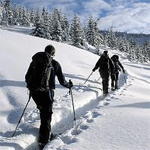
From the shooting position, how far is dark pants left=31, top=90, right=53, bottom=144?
14.1 ft

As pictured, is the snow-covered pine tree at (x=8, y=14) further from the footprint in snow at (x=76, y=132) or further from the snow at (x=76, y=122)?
the footprint in snow at (x=76, y=132)

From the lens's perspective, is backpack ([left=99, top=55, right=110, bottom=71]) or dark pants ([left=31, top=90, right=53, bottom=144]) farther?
backpack ([left=99, top=55, right=110, bottom=71])

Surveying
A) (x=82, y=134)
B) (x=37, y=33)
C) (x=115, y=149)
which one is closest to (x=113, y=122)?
(x=82, y=134)

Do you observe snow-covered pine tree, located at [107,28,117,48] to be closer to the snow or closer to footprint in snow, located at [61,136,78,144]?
the snow

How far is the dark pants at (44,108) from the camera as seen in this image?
169 inches

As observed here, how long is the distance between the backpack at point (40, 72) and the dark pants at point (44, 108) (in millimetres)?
155

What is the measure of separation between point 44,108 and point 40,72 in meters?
0.81

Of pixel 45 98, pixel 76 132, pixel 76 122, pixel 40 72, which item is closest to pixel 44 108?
pixel 45 98

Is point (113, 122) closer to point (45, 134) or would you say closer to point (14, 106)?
A: point (45, 134)

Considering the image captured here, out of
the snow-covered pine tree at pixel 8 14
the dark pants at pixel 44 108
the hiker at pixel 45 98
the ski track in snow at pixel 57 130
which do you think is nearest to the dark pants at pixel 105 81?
the ski track in snow at pixel 57 130

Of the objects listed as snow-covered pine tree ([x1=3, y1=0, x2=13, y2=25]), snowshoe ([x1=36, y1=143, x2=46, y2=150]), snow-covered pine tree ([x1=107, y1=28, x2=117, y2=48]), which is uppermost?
snow-covered pine tree ([x1=3, y1=0, x2=13, y2=25])

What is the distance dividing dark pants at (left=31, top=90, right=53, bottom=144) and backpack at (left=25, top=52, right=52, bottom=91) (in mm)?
155

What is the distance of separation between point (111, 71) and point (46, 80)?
20.7ft

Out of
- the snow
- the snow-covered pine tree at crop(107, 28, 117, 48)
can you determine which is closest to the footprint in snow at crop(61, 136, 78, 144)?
the snow
